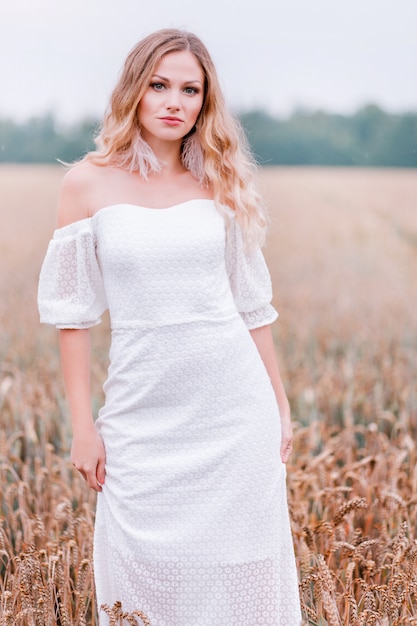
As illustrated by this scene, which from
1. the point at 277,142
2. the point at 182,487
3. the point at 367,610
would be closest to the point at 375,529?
the point at 367,610

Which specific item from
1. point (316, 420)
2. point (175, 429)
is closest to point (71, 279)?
point (175, 429)

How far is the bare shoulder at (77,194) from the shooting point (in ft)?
5.50

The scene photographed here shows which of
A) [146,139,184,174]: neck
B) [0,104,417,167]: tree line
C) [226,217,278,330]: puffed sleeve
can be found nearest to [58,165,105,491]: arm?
[146,139,184,174]: neck

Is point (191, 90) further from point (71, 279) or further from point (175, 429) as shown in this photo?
point (175, 429)

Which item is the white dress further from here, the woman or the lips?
the lips

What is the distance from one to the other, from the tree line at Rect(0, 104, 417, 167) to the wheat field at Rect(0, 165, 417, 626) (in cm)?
60

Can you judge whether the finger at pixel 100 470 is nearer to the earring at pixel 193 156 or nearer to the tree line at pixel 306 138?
the earring at pixel 193 156

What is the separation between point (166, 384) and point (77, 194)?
418mm

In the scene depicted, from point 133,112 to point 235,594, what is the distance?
979 millimetres

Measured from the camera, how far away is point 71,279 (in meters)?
1.69

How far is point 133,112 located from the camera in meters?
1.71

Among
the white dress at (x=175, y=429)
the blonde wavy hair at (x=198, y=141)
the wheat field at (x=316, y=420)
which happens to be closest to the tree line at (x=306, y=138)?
the wheat field at (x=316, y=420)

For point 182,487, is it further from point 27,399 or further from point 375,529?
point 27,399

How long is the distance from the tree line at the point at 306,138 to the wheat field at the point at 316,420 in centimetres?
60
